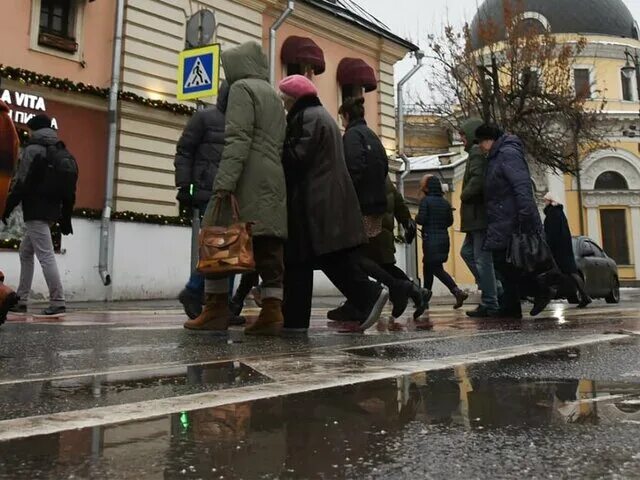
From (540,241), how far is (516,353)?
2.59 meters

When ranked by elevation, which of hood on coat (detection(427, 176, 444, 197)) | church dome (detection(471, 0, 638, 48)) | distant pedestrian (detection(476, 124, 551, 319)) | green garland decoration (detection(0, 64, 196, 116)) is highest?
church dome (detection(471, 0, 638, 48))

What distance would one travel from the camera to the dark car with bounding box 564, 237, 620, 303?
12094 mm

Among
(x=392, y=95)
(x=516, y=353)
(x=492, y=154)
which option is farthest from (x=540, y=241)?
(x=392, y=95)

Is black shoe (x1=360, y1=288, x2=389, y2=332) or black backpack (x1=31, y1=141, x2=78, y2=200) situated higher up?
black backpack (x1=31, y1=141, x2=78, y2=200)

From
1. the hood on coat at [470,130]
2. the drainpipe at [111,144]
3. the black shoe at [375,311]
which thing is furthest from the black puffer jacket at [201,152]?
the drainpipe at [111,144]

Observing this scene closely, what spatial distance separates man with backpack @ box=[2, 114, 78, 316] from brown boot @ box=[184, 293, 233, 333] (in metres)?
2.63

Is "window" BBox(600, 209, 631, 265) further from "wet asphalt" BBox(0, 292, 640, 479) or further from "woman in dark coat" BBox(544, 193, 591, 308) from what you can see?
"wet asphalt" BBox(0, 292, 640, 479)

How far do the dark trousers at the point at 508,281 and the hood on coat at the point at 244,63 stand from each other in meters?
2.78

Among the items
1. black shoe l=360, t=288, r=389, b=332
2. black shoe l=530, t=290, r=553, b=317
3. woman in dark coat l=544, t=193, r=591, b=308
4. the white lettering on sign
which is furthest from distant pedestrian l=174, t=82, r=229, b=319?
the white lettering on sign

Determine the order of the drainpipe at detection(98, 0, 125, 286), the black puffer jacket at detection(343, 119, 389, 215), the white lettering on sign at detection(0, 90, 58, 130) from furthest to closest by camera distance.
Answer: the drainpipe at detection(98, 0, 125, 286) → the white lettering on sign at detection(0, 90, 58, 130) → the black puffer jacket at detection(343, 119, 389, 215)

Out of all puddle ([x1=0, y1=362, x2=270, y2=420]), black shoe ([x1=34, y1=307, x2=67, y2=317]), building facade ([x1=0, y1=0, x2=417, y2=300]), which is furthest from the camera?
building facade ([x1=0, y1=0, x2=417, y2=300])

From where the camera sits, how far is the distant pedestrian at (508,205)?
5754mm

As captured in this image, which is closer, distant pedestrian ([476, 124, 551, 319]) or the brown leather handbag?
the brown leather handbag

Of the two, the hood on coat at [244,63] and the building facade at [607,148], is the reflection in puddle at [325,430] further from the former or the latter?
the building facade at [607,148]
